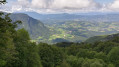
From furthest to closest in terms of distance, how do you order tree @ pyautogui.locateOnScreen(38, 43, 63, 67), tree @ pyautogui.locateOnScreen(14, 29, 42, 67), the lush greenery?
tree @ pyautogui.locateOnScreen(38, 43, 63, 67), tree @ pyautogui.locateOnScreen(14, 29, 42, 67), the lush greenery

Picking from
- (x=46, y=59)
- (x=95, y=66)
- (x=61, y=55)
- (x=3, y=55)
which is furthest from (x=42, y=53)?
(x=3, y=55)

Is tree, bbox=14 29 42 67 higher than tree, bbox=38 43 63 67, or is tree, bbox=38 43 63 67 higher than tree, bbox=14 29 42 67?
tree, bbox=14 29 42 67

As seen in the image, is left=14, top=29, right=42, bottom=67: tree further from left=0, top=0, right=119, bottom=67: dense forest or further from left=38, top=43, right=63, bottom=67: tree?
left=38, top=43, right=63, bottom=67: tree

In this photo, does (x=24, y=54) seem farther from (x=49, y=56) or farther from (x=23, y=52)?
(x=49, y=56)

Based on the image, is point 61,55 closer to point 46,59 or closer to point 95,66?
point 46,59

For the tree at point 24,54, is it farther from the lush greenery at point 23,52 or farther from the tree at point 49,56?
the tree at point 49,56

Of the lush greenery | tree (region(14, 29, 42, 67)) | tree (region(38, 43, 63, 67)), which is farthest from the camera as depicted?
tree (region(38, 43, 63, 67))

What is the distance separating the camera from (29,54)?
3322 cm

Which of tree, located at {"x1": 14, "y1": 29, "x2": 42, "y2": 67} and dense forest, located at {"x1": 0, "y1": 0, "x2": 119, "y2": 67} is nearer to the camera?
dense forest, located at {"x1": 0, "y1": 0, "x2": 119, "y2": 67}

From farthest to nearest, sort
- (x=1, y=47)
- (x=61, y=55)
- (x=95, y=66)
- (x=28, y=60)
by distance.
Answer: (x=61, y=55)
(x=95, y=66)
(x=28, y=60)
(x=1, y=47)

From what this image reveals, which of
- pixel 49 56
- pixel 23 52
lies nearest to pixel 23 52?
pixel 23 52

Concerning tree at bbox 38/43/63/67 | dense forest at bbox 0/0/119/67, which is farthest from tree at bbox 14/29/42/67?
tree at bbox 38/43/63/67

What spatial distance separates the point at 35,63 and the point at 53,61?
17403 millimetres

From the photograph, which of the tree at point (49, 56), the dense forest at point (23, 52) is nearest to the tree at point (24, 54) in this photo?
the dense forest at point (23, 52)
